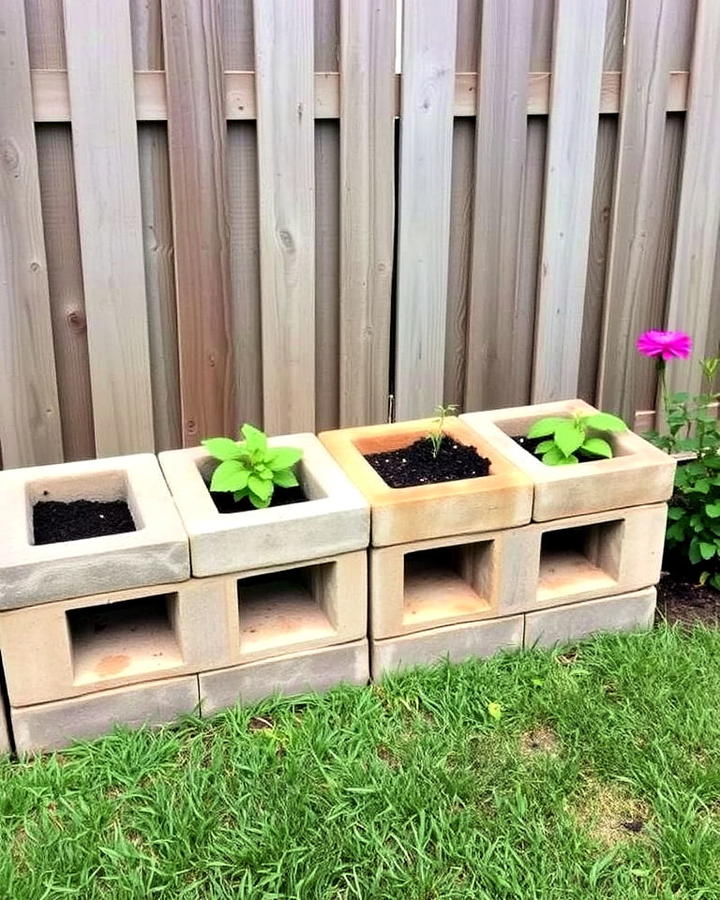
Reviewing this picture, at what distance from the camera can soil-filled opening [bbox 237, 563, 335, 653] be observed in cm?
261

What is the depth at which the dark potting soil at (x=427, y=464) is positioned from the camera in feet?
9.16

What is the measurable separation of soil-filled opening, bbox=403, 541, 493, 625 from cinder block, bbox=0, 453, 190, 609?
27.3 inches

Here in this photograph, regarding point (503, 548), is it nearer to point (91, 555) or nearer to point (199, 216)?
point (91, 555)

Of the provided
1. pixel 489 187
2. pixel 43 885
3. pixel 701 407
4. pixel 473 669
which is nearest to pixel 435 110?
pixel 489 187

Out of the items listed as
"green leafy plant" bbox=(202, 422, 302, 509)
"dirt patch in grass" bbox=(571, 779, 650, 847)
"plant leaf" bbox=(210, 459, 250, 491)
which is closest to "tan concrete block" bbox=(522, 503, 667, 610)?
"dirt patch in grass" bbox=(571, 779, 650, 847)

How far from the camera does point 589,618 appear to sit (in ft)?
9.58

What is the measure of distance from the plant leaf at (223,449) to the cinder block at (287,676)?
1.76 ft

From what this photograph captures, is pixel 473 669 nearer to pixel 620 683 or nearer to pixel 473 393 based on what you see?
pixel 620 683

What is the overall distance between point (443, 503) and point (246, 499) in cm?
55

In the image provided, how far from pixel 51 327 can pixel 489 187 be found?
1470 mm

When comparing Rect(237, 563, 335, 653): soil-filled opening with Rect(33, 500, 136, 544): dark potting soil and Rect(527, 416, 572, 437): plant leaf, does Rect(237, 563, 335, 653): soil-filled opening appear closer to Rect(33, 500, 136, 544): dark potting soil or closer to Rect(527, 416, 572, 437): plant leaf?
Rect(33, 500, 136, 544): dark potting soil

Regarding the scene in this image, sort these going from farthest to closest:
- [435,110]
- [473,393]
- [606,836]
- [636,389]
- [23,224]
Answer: [636,389] < [473,393] < [435,110] < [23,224] < [606,836]

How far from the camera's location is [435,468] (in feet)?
9.37

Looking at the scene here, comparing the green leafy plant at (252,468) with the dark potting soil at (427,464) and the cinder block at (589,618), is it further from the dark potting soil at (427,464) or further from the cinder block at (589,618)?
the cinder block at (589,618)
